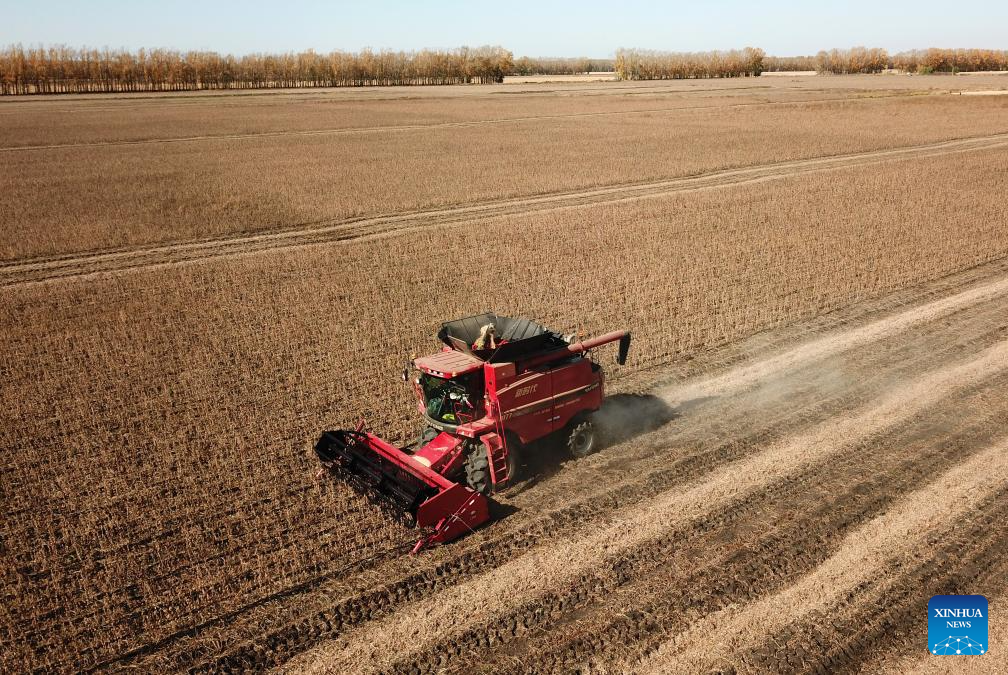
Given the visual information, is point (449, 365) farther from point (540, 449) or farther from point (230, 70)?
point (230, 70)

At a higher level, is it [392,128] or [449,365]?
[392,128]

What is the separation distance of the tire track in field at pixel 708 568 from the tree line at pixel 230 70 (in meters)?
101

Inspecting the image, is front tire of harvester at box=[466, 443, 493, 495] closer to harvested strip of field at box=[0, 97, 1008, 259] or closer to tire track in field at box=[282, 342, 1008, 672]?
tire track in field at box=[282, 342, 1008, 672]

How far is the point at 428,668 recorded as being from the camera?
7.65 m

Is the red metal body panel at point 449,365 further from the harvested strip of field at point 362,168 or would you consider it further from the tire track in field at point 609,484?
the harvested strip of field at point 362,168

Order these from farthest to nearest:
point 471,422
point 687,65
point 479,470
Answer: point 687,65
point 471,422
point 479,470

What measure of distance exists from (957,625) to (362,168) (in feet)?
112

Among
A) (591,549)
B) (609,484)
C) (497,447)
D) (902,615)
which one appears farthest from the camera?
(609,484)

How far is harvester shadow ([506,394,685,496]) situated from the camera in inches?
442

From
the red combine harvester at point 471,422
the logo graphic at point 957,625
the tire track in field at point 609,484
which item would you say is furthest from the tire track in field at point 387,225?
the logo graphic at point 957,625

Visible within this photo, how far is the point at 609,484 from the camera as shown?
426 inches

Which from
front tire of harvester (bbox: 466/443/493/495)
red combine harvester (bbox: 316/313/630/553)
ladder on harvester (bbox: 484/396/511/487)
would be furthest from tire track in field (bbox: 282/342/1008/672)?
front tire of harvester (bbox: 466/443/493/495)

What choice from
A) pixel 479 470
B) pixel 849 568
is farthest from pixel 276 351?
pixel 849 568

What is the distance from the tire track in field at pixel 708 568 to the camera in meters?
7.87
